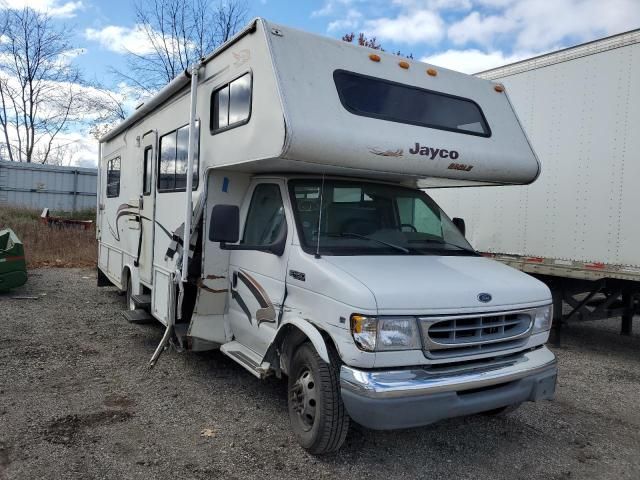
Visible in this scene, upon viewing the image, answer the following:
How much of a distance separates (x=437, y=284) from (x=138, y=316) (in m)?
4.36

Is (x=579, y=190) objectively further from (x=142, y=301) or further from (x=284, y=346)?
(x=142, y=301)

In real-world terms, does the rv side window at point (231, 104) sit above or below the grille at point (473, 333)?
above

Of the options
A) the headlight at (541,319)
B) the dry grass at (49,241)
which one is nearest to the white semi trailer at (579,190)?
the headlight at (541,319)

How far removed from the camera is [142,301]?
6434 mm

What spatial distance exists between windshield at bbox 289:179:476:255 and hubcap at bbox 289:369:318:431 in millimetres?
919

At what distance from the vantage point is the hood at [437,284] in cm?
333

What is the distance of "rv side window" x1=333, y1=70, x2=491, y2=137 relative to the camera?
4.14 meters

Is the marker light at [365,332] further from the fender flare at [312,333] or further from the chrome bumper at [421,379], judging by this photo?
the fender flare at [312,333]

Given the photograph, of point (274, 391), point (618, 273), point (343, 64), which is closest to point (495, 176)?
point (343, 64)

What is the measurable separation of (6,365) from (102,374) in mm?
1042

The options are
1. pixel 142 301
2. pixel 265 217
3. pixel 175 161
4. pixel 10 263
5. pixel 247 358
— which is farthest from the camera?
pixel 10 263

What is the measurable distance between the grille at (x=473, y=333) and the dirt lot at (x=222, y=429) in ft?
2.83

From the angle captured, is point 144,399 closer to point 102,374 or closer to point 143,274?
point 102,374

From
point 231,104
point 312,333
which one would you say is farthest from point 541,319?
point 231,104
